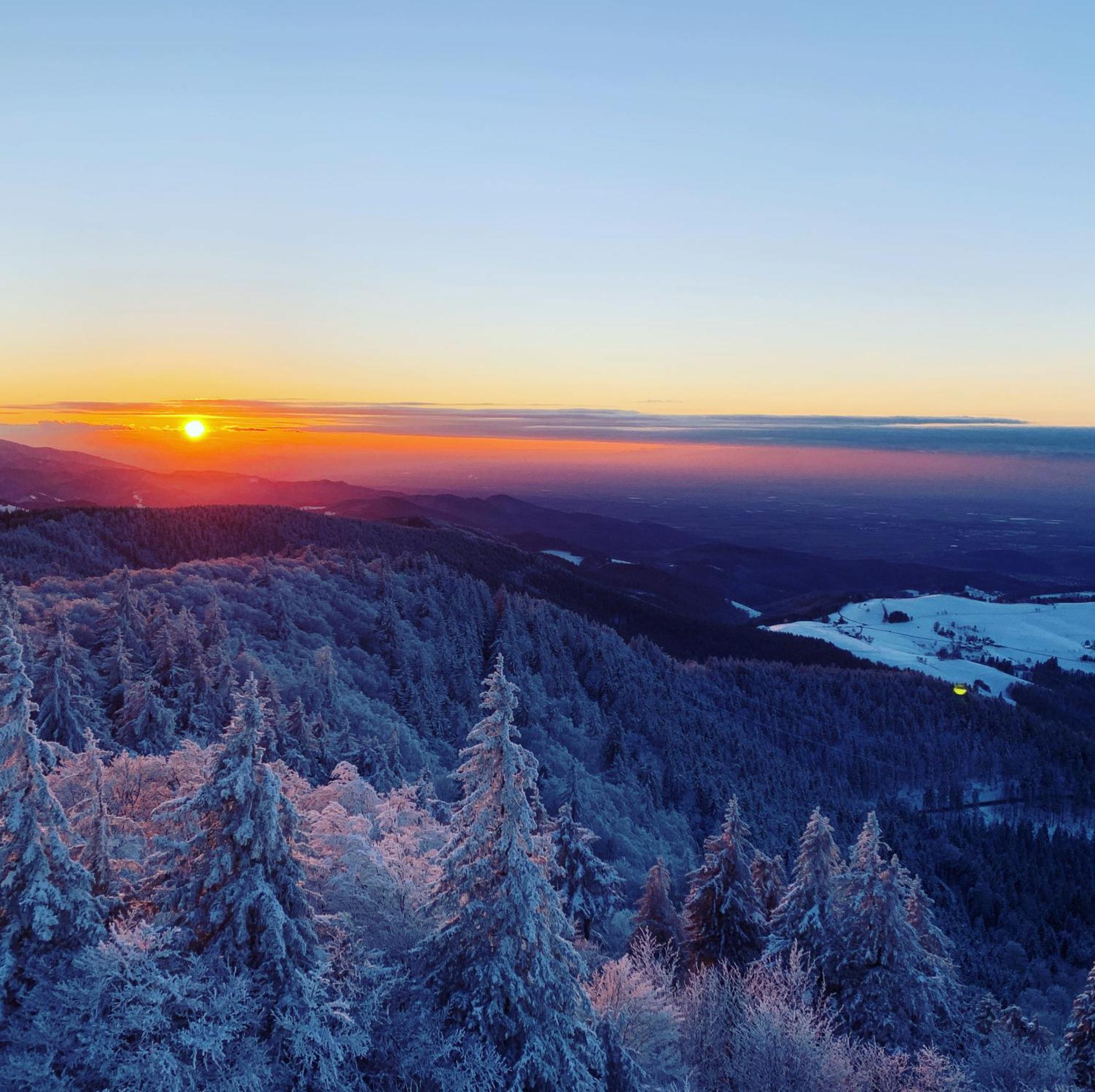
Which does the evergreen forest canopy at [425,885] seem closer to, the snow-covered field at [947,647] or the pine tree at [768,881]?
the pine tree at [768,881]

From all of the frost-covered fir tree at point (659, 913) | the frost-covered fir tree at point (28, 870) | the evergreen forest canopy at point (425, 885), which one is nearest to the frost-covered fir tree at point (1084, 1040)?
the evergreen forest canopy at point (425, 885)

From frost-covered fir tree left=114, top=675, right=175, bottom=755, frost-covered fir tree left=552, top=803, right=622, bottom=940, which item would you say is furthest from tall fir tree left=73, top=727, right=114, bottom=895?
frost-covered fir tree left=552, top=803, right=622, bottom=940

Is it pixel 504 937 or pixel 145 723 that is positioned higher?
pixel 504 937

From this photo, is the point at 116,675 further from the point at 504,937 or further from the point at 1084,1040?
the point at 1084,1040

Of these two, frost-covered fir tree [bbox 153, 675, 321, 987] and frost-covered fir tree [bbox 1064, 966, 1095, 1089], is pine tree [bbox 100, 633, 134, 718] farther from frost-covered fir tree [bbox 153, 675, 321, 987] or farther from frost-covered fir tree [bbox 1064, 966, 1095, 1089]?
frost-covered fir tree [bbox 1064, 966, 1095, 1089]

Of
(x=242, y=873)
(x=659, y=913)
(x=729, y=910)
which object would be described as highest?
(x=242, y=873)

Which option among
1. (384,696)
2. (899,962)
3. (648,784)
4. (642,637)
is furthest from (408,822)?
(642,637)

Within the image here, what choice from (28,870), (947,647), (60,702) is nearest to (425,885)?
(28,870)
